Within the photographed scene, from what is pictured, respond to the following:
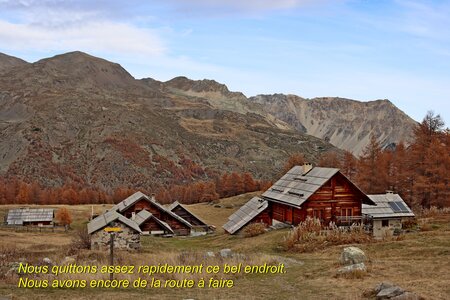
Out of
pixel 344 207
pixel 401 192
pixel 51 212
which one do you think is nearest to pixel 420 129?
pixel 401 192

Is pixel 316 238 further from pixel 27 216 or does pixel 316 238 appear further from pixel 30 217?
pixel 27 216

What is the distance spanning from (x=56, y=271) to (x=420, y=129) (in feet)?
170

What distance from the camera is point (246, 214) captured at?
49.0 metres

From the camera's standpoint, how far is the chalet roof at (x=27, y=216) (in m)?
71.6

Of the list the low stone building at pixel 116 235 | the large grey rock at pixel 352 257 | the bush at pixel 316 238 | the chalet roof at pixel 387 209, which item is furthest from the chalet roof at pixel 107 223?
the chalet roof at pixel 387 209

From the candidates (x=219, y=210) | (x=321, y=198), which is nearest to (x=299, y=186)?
(x=321, y=198)

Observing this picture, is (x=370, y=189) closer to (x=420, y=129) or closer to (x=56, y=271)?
(x=420, y=129)

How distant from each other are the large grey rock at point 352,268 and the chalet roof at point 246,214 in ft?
91.4

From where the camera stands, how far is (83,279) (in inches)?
709

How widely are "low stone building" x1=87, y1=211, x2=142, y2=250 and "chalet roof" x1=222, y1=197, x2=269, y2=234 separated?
602 inches

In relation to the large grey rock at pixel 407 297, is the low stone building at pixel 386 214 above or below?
below

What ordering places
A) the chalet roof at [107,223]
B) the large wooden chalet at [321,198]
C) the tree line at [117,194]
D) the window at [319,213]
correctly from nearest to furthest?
the chalet roof at [107,223]
the large wooden chalet at [321,198]
the window at [319,213]
the tree line at [117,194]

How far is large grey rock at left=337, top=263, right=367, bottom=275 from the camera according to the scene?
61.3ft

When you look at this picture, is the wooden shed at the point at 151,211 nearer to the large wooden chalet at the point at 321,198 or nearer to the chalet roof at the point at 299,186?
the chalet roof at the point at 299,186
